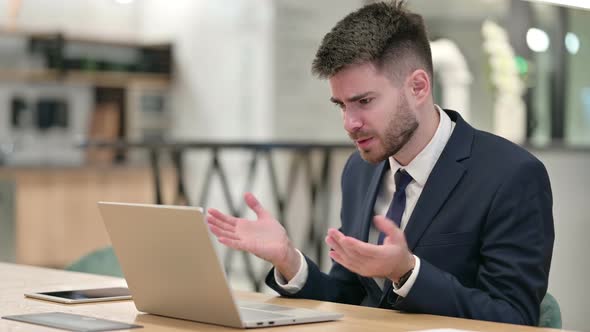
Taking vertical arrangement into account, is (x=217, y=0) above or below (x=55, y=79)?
above

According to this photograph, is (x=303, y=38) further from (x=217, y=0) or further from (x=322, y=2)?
(x=217, y=0)

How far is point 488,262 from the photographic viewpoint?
6.30ft

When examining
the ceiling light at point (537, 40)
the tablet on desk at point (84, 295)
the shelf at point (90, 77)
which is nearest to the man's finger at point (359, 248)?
the tablet on desk at point (84, 295)

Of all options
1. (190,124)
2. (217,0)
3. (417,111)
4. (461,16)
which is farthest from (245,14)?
(417,111)

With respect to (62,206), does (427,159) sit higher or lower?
higher

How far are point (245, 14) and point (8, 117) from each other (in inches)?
80.3

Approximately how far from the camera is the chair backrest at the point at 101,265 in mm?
2742

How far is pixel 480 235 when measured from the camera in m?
1.96

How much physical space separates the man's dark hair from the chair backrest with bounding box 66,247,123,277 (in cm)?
98

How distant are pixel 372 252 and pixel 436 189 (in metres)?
0.38

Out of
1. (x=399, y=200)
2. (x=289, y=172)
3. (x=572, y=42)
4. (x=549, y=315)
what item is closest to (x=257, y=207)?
(x=399, y=200)

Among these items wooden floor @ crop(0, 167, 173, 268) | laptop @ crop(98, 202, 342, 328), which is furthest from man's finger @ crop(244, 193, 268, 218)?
wooden floor @ crop(0, 167, 173, 268)

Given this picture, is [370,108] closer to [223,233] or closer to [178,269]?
[223,233]

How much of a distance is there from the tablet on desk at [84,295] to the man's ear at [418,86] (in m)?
0.70
